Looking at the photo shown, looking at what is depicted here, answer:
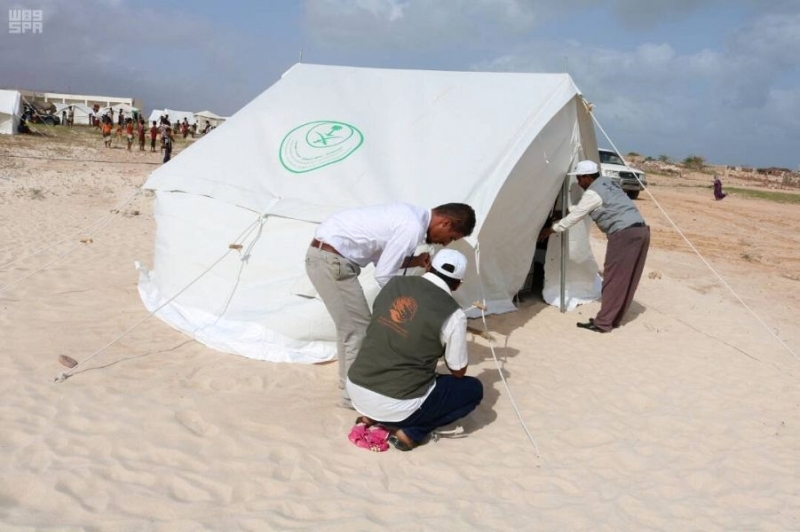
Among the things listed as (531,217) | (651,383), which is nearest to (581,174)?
(531,217)

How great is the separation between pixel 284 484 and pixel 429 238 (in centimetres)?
169

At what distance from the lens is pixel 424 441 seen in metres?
3.89

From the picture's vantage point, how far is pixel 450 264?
3.59 m

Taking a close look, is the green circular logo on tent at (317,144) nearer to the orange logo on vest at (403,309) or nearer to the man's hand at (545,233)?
the man's hand at (545,233)

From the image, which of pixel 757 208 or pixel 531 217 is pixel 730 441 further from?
pixel 757 208

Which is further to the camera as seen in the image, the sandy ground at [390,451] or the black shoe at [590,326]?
the black shoe at [590,326]

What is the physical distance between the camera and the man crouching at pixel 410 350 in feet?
11.5

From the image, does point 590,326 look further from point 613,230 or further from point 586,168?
point 586,168

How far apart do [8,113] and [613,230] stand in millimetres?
28424

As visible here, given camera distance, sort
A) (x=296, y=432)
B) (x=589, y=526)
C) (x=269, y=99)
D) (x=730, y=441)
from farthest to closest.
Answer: (x=269, y=99) → (x=730, y=441) → (x=296, y=432) → (x=589, y=526)

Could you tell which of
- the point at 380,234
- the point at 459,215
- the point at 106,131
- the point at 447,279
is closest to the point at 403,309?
the point at 447,279

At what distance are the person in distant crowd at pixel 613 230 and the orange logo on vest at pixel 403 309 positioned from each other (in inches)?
124

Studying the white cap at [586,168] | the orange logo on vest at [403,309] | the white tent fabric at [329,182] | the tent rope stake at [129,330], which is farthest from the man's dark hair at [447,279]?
the white cap at [586,168]

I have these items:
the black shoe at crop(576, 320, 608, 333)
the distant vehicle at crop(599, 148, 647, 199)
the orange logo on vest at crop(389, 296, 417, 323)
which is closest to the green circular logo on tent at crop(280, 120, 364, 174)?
the orange logo on vest at crop(389, 296, 417, 323)
